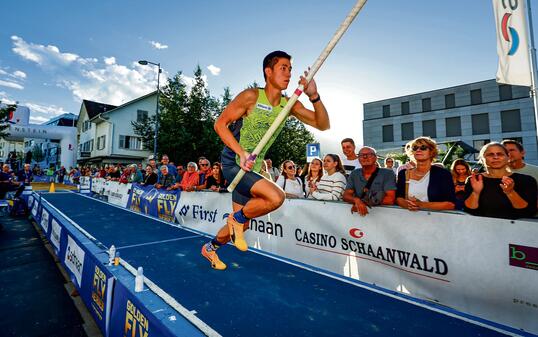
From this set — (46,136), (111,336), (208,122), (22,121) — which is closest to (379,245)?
(111,336)

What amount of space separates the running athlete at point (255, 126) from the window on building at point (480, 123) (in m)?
41.0

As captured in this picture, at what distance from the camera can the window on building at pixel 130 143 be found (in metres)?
32.8

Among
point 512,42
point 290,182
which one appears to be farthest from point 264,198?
point 512,42

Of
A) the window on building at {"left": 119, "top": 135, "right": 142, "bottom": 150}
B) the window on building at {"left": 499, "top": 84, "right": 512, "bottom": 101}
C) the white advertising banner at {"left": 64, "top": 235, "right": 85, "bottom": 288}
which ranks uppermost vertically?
the window on building at {"left": 499, "top": 84, "right": 512, "bottom": 101}

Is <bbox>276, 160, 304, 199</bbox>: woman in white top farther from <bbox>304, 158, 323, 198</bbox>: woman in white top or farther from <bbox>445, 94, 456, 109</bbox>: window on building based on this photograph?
<bbox>445, 94, 456, 109</bbox>: window on building

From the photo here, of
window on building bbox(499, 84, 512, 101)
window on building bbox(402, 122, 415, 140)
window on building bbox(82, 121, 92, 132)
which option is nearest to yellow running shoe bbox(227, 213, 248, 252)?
window on building bbox(402, 122, 415, 140)

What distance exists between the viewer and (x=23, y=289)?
4457 mm

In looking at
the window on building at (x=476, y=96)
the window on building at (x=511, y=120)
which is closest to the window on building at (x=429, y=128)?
the window on building at (x=476, y=96)

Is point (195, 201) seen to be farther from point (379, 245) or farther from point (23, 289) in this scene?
point (379, 245)

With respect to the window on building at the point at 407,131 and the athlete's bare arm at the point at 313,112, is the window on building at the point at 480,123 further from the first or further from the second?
the athlete's bare arm at the point at 313,112

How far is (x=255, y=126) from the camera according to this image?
2768 millimetres

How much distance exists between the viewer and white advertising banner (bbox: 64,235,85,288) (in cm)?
369

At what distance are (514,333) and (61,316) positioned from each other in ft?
17.2

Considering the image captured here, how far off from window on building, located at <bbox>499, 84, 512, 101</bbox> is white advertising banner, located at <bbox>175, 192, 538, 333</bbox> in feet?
132
